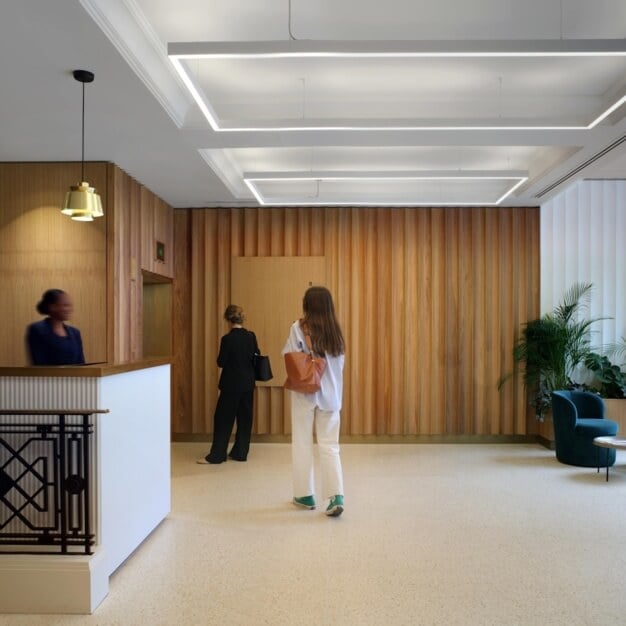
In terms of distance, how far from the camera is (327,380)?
506 cm

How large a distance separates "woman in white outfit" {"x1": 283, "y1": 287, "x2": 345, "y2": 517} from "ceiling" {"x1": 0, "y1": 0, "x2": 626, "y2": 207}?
1.42 m

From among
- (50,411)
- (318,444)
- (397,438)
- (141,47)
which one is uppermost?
(141,47)

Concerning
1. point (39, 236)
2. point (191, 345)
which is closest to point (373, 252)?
point (191, 345)

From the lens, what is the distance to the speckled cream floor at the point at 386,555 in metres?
3.32

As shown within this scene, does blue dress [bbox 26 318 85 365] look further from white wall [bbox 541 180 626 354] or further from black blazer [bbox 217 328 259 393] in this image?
white wall [bbox 541 180 626 354]

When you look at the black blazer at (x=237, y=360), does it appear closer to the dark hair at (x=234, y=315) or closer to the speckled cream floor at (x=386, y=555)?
the dark hair at (x=234, y=315)

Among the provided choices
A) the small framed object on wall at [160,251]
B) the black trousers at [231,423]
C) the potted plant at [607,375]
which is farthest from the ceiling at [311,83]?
the potted plant at [607,375]

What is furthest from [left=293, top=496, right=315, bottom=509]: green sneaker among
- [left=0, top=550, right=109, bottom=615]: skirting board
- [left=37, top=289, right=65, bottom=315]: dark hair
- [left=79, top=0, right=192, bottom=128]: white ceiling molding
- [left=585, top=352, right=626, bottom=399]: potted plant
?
[left=585, top=352, right=626, bottom=399]: potted plant

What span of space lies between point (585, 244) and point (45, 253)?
6640 mm

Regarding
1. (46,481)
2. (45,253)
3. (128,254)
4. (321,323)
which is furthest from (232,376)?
→ (46,481)

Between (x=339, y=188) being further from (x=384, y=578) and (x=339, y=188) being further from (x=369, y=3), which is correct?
(x=384, y=578)

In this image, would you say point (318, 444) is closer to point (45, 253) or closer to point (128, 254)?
point (128, 254)

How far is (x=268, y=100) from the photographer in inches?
215

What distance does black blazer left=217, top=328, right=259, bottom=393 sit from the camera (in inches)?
282
